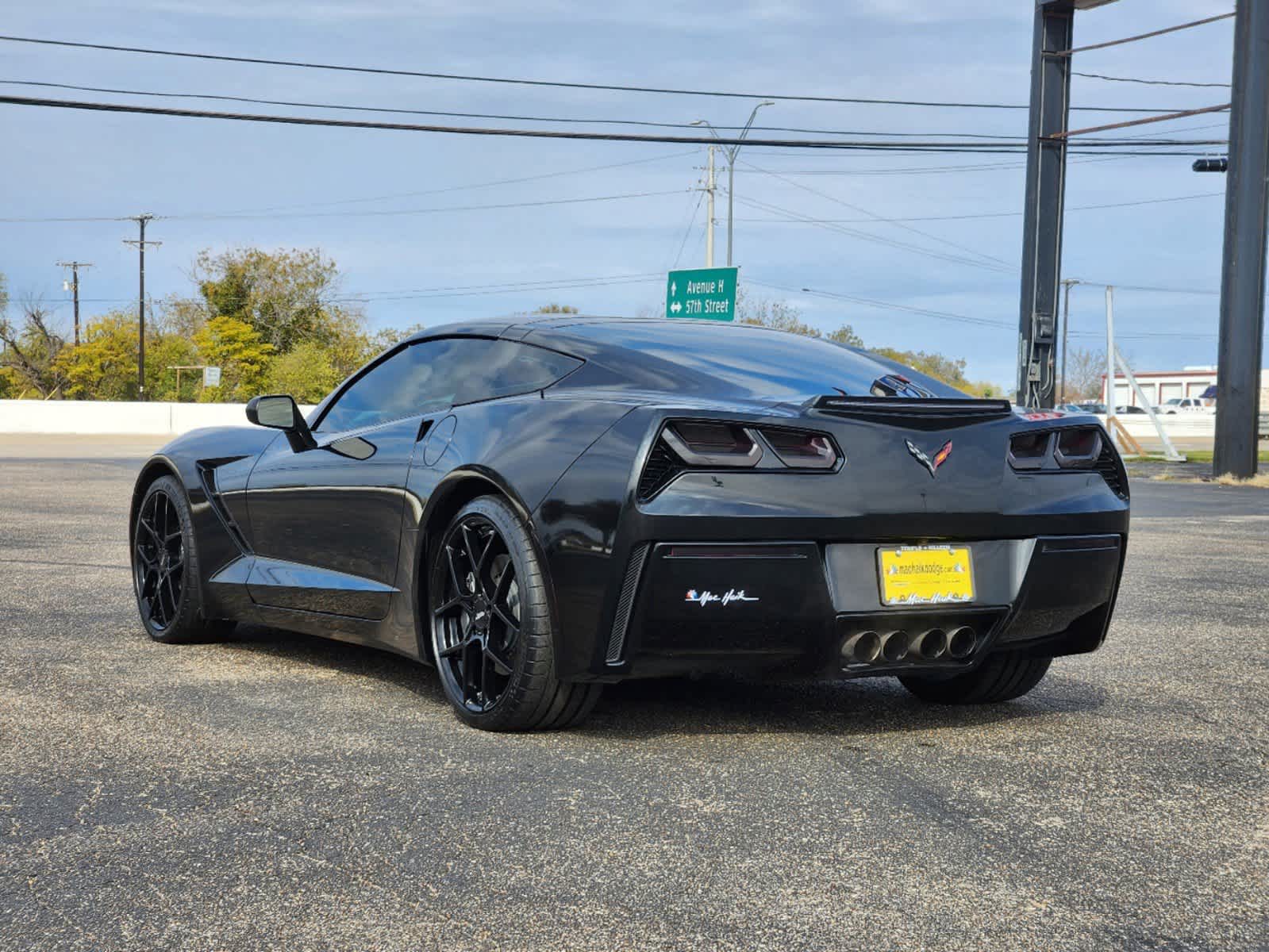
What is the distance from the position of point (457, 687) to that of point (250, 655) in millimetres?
1659

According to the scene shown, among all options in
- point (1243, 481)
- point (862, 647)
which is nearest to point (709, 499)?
point (862, 647)

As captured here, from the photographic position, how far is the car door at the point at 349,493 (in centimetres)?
476

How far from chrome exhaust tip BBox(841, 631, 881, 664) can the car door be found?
152 cm

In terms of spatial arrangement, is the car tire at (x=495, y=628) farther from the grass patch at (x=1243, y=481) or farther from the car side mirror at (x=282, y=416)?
the grass patch at (x=1243, y=481)

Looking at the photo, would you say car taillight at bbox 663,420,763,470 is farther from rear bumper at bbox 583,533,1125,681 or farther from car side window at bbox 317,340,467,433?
car side window at bbox 317,340,467,433

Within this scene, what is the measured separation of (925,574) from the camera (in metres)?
3.97

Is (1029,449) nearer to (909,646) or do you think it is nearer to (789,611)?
(909,646)

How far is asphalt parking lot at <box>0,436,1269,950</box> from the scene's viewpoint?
270cm

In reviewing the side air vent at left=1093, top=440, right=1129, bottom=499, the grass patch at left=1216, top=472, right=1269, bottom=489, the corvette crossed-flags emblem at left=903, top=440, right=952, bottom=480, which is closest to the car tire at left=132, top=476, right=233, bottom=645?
the corvette crossed-flags emblem at left=903, top=440, right=952, bottom=480

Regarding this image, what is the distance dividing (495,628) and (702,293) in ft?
120

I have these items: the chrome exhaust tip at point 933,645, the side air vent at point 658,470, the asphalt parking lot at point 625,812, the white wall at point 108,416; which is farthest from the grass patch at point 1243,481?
the white wall at point 108,416

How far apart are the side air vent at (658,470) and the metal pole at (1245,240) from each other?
2303cm

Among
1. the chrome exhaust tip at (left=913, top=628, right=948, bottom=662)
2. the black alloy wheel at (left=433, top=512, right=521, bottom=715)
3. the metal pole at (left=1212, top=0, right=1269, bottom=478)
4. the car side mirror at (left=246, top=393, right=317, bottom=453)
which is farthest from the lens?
the metal pole at (left=1212, top=0, right=1269, bottom=478)

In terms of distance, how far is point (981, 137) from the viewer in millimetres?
34188
